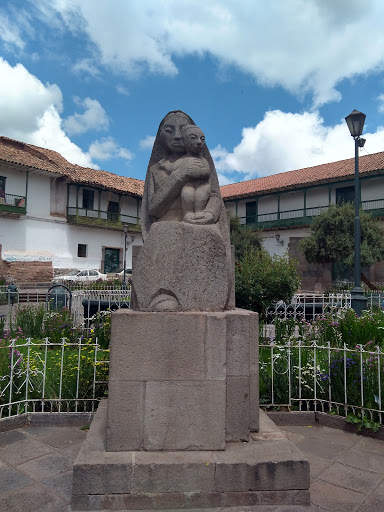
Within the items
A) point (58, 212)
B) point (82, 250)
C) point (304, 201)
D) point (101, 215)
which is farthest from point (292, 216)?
point (58, 212)

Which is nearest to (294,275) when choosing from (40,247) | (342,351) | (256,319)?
(342,351)

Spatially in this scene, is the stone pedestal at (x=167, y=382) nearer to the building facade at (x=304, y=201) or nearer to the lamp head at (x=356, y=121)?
the lamp head at (x=356, y=121)

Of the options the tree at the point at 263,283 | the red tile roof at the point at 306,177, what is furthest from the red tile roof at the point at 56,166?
the tree at the point at 263,283

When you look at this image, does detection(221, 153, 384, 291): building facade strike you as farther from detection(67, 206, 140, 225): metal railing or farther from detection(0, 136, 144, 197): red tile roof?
detection(0, 136, 144, 197): red tile roof

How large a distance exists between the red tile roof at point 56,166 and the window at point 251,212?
28.1 feet

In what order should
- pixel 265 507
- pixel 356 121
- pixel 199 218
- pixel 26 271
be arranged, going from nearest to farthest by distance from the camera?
pixel 265 507
pixel 199 218
pixel 356 121
pixel 26 271

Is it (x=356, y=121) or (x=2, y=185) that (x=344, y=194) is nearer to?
(x=356, y=121)

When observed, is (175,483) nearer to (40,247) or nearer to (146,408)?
(146,408)

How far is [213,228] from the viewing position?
9.16 feet

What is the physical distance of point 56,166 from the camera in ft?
85.6

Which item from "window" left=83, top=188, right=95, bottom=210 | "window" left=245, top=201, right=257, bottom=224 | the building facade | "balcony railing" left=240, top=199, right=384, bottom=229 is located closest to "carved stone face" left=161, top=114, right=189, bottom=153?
the building facade

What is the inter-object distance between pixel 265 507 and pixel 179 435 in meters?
0.65

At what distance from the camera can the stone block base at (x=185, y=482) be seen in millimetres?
2250

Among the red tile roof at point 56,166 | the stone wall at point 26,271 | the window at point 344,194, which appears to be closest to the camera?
the stone wall at point 26,271
